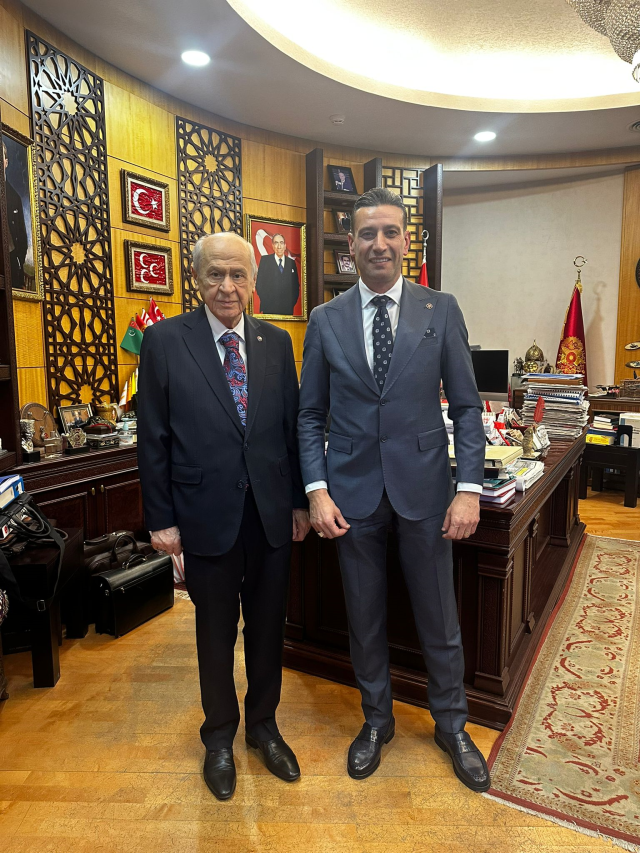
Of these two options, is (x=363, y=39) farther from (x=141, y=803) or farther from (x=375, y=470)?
(x=141, y=803)

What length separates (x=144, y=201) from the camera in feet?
13.4

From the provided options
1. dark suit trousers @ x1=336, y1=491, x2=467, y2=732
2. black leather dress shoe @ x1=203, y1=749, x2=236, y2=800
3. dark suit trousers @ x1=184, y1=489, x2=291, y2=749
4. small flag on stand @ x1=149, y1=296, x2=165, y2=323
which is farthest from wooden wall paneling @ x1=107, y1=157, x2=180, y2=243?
black leather dress shoe @ x1=203, y1=749, x2=236, y2=800

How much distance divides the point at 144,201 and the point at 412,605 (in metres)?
3.47

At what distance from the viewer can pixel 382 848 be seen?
5.08 ft

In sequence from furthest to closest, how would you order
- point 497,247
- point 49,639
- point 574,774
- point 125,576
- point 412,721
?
point 497,247
point 125,576
point 49,639
point 412,721
point 574,774

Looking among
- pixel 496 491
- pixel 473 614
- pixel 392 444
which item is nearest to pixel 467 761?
pixel 473 614

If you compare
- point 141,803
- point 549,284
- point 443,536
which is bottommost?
point 141,803

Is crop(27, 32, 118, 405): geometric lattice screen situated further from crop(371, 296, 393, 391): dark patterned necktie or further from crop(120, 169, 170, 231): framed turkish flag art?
crop(371, 296, 393, 391): dark patterned necktie

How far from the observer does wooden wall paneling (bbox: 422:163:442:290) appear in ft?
18.7

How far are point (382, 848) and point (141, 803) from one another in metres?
0.72

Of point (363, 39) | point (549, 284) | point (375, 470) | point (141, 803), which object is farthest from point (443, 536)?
point (549, 284)

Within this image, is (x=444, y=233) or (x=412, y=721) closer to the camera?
(x=412, y=721)

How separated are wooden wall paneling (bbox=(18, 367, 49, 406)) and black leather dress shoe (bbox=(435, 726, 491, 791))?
9.02ft

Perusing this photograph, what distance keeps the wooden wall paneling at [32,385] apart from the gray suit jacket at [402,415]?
7.22 feet
